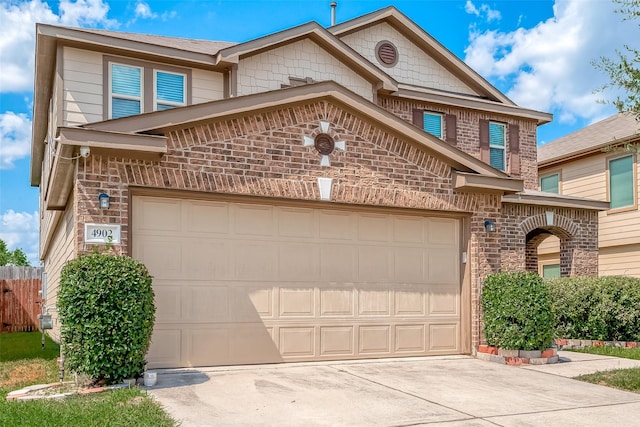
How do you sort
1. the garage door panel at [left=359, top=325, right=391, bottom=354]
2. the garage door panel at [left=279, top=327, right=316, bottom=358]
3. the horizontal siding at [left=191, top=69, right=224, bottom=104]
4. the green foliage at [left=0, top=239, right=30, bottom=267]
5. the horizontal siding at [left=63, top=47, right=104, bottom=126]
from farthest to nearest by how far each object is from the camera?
the green foliage at [left=0, top=239, right=30, bottom=267] < the horizontal siding at [left=191, top=69, right=224, bottom=104] < the horizontal siding at [left=63, top=47, right=104, bottom=126] < the garage door panel at [left=359, top=325, right=391, bottom=354] < the garage door panel at [left=279, top=327, right=316, bottom=358]

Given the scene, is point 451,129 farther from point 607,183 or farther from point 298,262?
point 298,262

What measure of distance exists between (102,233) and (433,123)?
11416mm

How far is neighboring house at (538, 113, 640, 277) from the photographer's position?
19000 millimetres

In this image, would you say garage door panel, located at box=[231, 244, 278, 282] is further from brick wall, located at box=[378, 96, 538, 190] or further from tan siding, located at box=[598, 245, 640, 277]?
tan siding, located at box=[598, 245, 640, 277]

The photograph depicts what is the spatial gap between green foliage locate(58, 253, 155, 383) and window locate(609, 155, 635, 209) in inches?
630

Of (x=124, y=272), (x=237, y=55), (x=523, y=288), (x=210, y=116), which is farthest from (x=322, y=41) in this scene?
(x=124, y=272)

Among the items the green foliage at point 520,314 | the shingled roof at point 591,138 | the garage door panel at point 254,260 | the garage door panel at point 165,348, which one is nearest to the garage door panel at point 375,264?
the garage door panel at point 254,260

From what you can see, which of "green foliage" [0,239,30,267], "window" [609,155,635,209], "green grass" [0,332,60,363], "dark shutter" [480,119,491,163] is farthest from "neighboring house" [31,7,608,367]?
"green foliage" [0,239,30,267]

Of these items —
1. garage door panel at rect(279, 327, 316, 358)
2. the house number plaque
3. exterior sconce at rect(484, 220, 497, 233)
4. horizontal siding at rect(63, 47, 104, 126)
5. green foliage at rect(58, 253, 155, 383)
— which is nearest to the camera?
green foliage at rect(58, 253, 155, 383)

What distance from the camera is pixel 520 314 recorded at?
10.7 metres

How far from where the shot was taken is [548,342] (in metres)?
10.9

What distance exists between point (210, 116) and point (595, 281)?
9.14 metres

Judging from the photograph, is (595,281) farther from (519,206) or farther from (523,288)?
(523,288)

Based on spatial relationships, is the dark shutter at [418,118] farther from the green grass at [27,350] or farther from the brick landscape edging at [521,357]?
the green grass at [27,350]
